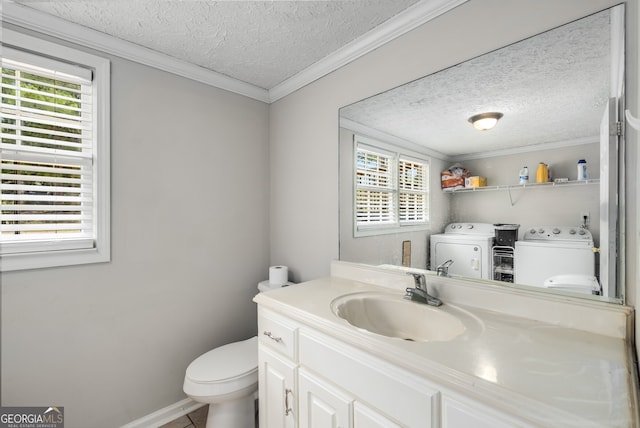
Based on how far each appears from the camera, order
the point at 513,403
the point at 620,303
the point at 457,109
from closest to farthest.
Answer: the point at 513,403 < the point at 620,303 < the point at 457,109

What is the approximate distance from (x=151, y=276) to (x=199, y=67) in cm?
145

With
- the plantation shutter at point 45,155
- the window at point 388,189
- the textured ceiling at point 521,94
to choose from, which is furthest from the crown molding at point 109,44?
the textured ceiling at point 521,94

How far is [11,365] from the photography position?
137cm

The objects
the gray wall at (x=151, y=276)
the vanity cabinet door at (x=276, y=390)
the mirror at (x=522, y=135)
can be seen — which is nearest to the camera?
the mirror at (x=522, y=135)

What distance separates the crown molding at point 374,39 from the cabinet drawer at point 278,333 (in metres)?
1.56

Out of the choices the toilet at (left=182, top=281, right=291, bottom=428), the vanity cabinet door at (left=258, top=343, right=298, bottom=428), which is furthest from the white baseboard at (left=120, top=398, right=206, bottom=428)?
the vanity cabinet door at (left=258, top=343, right=298, bottom=428)

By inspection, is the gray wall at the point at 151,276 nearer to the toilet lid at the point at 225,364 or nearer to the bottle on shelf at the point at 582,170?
the toilet lid at the point at 225,364

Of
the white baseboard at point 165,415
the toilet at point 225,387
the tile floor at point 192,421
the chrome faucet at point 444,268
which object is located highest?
the chrome faucet at point 444,268

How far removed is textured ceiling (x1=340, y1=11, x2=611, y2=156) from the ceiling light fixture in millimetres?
21

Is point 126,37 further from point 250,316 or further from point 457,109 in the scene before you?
point 250,316

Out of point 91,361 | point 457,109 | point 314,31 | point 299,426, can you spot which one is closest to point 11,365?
point 91,361

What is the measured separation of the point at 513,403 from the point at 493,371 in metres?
0.09

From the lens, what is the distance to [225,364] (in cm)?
162

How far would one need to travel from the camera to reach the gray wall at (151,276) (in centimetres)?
145
